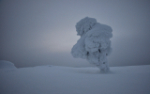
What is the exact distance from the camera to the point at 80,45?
35.0 feet

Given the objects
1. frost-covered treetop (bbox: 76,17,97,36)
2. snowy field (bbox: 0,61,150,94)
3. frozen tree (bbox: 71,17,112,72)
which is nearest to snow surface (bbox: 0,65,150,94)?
snowy field (bbox: 0,61,150,94)

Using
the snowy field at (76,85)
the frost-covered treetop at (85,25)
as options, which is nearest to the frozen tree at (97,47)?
the frost-covered treetop at (85,25)

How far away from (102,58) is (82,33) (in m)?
5.48

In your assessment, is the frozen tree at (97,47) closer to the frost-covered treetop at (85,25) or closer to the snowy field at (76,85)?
the frost-covered treetop at (85,25)

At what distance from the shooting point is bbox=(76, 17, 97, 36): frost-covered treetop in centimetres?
1146

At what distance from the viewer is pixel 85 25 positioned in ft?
A: 38.3

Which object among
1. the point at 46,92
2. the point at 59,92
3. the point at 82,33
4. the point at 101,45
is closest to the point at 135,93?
the point at 59,92

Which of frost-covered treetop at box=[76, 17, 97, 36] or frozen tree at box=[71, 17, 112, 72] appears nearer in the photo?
frozen tree at box=[71, 17, 112, 72]

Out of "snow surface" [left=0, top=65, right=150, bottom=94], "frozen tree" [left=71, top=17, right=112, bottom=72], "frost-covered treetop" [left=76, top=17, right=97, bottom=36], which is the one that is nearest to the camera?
"snow surface" [left=0, top=65, right=150, bottom=94]

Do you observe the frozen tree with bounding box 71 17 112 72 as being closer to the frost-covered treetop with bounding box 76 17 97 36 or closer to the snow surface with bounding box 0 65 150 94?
the frost-covered treetop with bounding box 76 17 97 36

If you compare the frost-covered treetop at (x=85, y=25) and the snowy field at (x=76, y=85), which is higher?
the frost-covered treetop at (x=85, y=25)

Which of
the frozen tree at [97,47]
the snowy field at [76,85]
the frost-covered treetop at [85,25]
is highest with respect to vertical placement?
the frost-covered treetop at [85,25]

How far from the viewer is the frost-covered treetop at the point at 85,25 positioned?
11461 millimetres

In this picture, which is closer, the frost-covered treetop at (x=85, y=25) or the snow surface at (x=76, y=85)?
the snow surface at (x=76, y=85)
